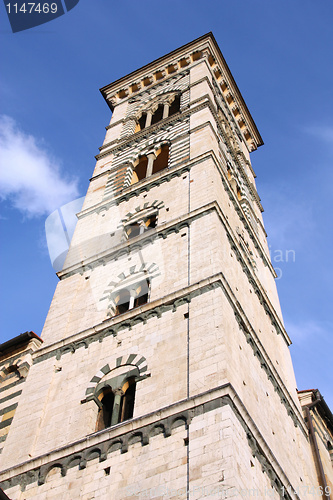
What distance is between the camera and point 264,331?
1538 cm

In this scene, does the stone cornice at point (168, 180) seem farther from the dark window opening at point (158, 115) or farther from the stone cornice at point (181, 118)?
the dark window opening at point (158, 115)

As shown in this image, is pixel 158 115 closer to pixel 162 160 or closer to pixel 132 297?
pixel 162 160

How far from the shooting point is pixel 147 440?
963cm

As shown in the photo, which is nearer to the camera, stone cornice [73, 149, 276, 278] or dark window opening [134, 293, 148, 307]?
dark window opening [134, 293, 148, 307]

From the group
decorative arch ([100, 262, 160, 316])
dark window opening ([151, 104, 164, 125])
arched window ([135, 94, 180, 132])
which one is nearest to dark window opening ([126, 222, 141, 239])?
decorative arch ([100, 262, 160, 316])

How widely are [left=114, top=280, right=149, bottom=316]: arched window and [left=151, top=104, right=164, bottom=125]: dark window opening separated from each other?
39.3ft

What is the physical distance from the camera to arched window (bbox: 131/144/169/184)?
69.4ft

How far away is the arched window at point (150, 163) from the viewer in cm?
2116

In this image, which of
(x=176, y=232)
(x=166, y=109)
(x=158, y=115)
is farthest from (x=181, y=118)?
(x=176, y=232)

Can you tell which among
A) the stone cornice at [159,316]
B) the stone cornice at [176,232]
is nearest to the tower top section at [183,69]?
the stone cornice at [176,232]

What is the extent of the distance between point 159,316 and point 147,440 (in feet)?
11.0

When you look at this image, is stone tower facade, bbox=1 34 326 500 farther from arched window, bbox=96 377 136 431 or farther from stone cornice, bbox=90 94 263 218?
stone cornice, bbox=90 94 263 218

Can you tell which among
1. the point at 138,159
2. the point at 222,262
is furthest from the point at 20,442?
the point at 138,159

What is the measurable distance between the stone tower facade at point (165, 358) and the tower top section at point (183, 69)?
329 inches
